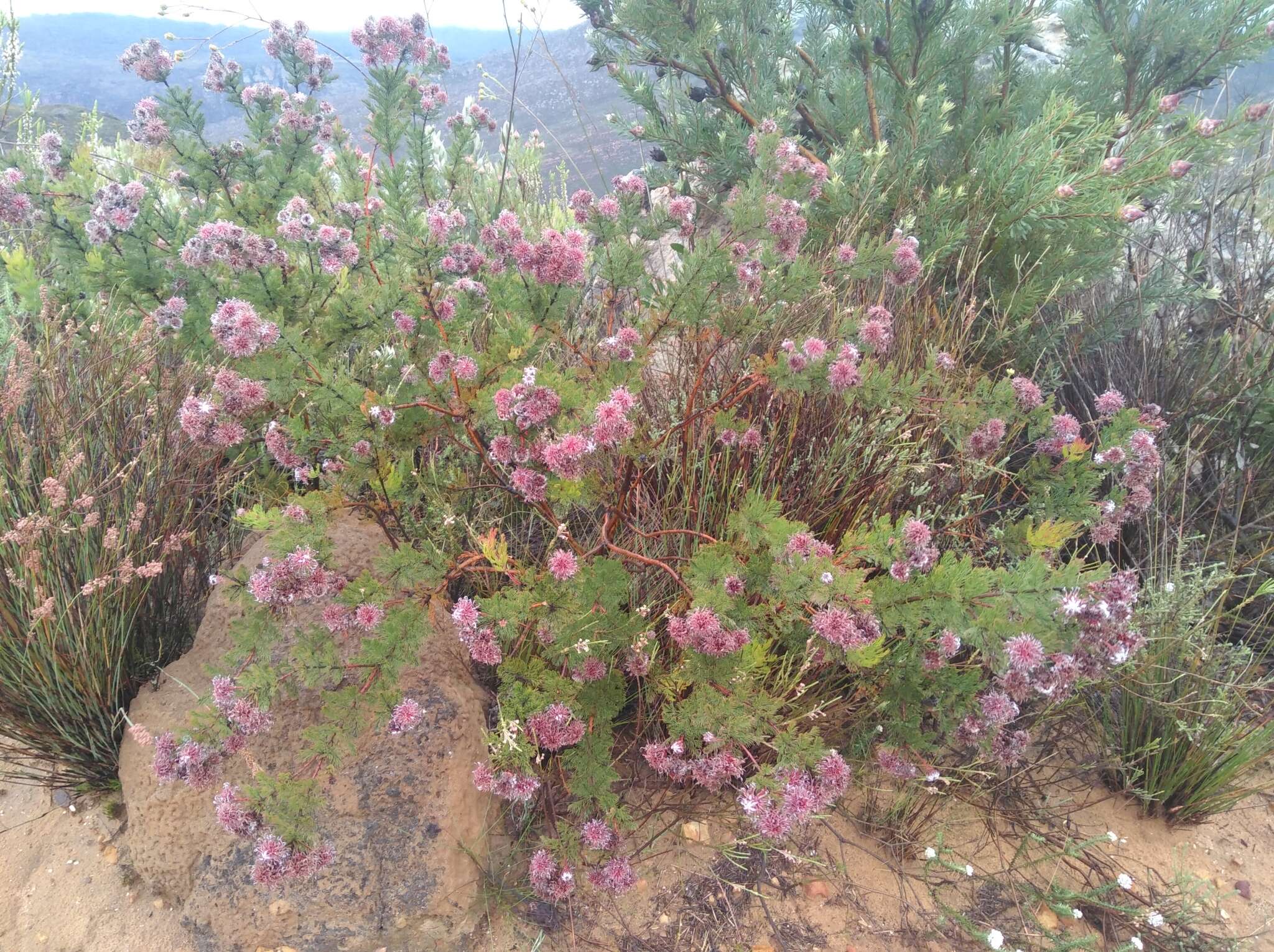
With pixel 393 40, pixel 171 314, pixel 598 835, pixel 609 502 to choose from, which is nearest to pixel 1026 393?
pixel 609 502

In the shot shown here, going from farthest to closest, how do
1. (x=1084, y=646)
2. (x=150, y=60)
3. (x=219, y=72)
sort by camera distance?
(x=219, y=72), (x=150, y=60), (x=1084, y=646)

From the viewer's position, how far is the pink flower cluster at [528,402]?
5.13 ft

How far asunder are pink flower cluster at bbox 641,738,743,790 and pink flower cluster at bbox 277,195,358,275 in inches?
59.7

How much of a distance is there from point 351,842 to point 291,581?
2.57ft

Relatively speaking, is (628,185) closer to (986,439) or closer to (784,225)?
(784,225)

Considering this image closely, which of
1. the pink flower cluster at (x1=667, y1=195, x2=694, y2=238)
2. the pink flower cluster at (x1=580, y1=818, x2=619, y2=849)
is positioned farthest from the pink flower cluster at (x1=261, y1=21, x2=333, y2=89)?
the pink flower cluster at (x1=580, y1=818, x2=619, y2=849)

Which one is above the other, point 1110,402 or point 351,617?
point 1110,402

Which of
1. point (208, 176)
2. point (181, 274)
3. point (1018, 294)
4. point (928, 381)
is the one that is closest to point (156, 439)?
point (181, 274)

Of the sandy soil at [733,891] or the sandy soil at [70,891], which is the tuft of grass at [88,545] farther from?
the sandy soil at [733,891]

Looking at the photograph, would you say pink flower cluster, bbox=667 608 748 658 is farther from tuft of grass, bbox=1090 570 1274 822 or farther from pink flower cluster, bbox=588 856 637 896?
tuft of grass, bbox=1090 570 1274 822

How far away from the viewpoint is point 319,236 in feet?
6.15

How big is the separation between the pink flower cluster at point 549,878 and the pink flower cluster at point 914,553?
3.63 feet

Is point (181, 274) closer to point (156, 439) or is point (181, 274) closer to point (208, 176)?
point (156, 439)

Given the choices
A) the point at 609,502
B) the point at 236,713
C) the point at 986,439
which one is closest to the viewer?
the point at 236,713
